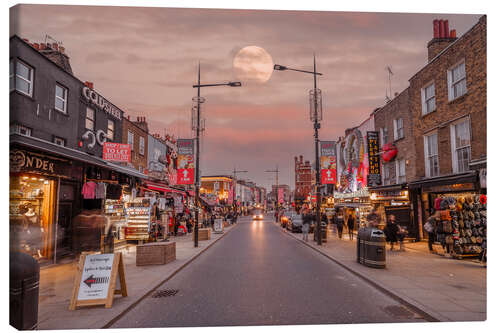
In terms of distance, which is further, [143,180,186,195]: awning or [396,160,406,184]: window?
[396,160,406,184]: window

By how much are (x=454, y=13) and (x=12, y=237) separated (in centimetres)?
1122

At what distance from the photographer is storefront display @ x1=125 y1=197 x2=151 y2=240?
16391 millimetres

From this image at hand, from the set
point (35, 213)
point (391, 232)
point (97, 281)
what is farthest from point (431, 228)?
point (35, 213)

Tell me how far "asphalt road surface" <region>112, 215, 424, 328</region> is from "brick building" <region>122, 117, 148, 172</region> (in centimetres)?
1411

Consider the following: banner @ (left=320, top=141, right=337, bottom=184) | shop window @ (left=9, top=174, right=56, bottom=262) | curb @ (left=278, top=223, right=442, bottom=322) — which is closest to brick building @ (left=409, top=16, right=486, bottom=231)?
banner @ (left=320, top=141, right=337, bottom=184)

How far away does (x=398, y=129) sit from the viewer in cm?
1955

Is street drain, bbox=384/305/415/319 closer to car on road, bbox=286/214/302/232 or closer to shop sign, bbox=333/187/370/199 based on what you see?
shop sign, bbox=333/187/370/199

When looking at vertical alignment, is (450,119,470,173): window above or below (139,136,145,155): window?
below

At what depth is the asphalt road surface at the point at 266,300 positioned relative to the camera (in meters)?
5.61

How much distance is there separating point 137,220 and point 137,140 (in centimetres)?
847

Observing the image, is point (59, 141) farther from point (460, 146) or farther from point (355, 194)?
point (355, 194)

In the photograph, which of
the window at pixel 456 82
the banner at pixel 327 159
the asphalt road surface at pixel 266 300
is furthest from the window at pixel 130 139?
the window at pixel 456 82

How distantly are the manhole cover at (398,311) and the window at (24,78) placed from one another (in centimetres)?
1427

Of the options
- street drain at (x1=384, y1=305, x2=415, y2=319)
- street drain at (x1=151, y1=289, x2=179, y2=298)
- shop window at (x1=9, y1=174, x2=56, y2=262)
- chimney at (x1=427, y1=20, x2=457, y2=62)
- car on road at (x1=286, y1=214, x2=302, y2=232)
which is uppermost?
chimney at (x1=427, y1=20, x2=457, y2=62)
